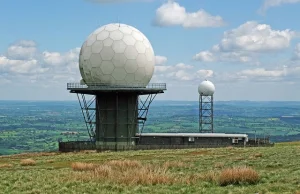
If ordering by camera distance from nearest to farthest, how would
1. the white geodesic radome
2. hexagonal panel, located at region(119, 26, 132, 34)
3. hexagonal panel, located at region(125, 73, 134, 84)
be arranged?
the white geodesic radome → hexagonal panel, located at region(125, 73, 134, 84) → hexagonal panel, located at region(119, 26, 132, 34)

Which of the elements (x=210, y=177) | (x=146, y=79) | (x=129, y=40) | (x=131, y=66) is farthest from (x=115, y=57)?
(x=210, y=177)

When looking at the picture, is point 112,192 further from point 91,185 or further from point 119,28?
point 119,28

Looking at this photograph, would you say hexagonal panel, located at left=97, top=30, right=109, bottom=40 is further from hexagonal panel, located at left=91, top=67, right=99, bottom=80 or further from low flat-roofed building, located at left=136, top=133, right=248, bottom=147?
low flat-roofed building, located at left=136, top=133, right=248, bottom=147

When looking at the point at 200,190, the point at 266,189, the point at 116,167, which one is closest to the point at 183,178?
the point at 200,190

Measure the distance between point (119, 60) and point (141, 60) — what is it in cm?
302

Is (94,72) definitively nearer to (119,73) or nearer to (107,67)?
(107,67)

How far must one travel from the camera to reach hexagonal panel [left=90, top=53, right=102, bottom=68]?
188ft

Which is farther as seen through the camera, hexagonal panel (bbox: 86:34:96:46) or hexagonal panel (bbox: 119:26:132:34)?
hexagonal panel (bbox: 119:26:132:34)

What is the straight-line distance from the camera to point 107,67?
57.1 metres

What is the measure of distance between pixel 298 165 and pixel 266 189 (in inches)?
354

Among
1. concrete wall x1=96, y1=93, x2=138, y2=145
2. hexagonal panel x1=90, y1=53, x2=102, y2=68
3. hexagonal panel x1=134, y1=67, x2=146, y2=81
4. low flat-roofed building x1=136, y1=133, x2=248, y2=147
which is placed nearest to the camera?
hexagonal panel x1=90, y1=53, x2=102, y2=68

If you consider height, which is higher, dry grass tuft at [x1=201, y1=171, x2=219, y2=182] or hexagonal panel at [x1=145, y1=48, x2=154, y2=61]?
hexagonal panel at [x1=145, y1=48, x2=154, y2=61]

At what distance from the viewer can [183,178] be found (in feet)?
68.4

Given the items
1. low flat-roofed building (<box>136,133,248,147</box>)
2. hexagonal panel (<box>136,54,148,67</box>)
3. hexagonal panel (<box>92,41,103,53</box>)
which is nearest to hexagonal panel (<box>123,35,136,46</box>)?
hexagonal panel (<box>136,54,148,67</box>)
